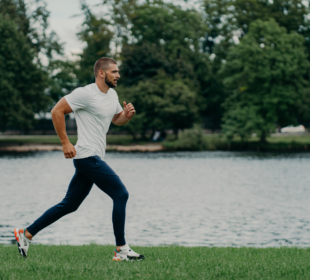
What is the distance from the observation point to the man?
5.51 metres

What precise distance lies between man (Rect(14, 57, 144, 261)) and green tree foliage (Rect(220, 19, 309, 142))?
4577 centimetres

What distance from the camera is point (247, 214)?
17.0 metres

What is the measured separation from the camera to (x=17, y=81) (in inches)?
2116

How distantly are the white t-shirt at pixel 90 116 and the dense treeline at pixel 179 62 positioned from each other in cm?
4585

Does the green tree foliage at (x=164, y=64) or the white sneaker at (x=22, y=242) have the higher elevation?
the green tree foliage at (x=164, y=64)

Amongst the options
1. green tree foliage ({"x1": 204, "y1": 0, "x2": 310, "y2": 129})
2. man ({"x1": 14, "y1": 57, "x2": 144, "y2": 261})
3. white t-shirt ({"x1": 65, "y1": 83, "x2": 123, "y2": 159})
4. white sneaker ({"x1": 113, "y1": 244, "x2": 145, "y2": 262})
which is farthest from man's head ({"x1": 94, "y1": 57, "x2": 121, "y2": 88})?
green tree foliage ({"x1": 204, "y1": 0, "x2": 310, "y2": 129})

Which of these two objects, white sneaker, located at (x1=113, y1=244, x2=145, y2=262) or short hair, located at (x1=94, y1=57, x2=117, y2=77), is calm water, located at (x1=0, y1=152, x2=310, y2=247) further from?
short hair, located at (x1=94, y1=57, x2=117, y2=77)

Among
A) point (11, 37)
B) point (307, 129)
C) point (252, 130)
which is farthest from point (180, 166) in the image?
point (307, 129)

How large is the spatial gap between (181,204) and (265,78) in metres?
36.2

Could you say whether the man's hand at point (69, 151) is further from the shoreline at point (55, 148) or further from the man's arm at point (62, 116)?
the shoreline at point (55, 148)

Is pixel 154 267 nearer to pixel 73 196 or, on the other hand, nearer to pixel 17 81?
pixel 73 196

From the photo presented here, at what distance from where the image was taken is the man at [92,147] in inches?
217

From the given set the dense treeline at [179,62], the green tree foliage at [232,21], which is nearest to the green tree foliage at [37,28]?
the dense treeline at [179,62]

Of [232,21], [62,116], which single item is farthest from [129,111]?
[232,21]
